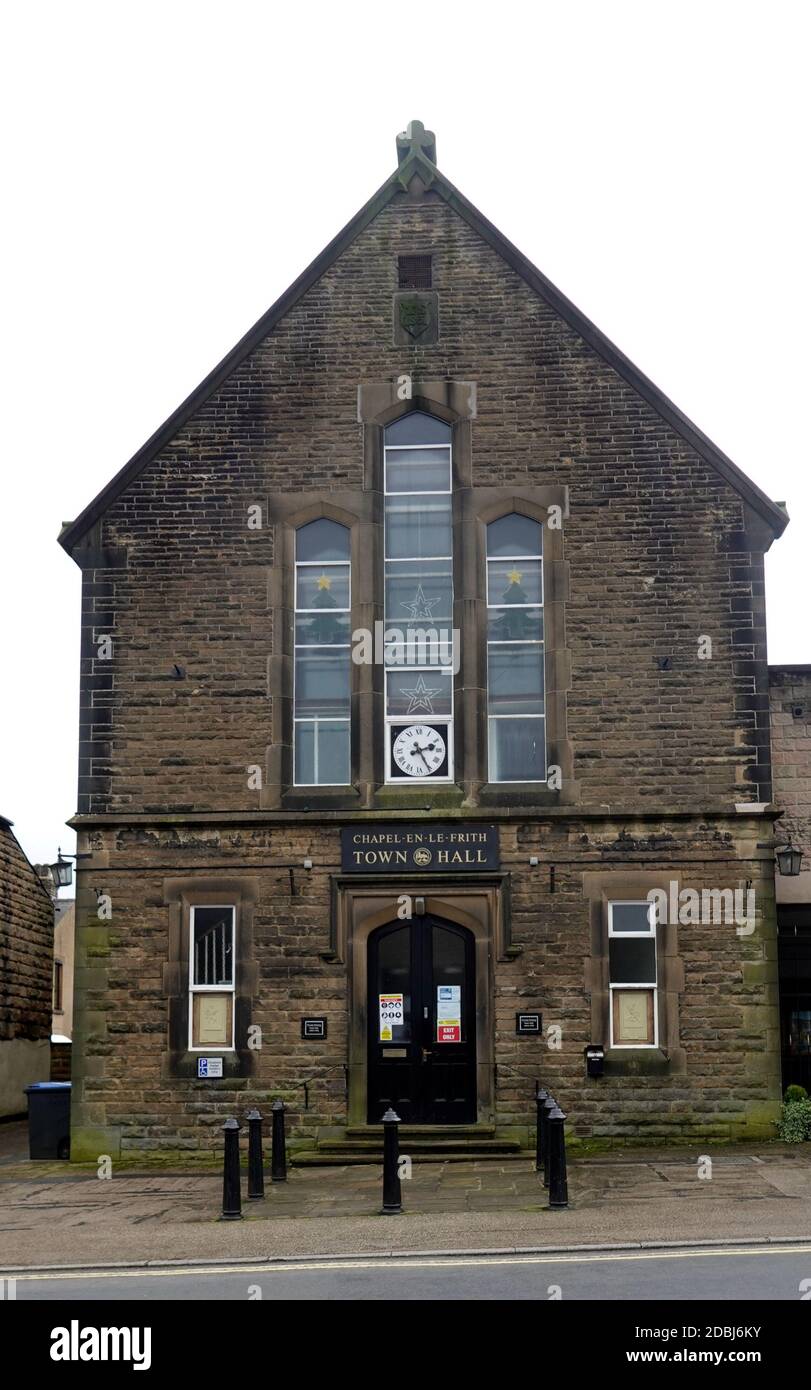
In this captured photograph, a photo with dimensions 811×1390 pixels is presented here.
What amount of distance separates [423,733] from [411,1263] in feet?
32.1

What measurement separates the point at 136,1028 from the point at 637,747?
7114mm

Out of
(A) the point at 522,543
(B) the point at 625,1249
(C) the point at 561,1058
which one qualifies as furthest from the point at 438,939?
(B) the point at 625,1249

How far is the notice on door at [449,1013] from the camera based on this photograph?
21.0 m

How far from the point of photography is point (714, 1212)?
15.1m

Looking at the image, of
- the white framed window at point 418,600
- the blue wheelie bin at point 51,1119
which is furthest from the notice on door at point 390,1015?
the blue wheelie bin at point 51,1119

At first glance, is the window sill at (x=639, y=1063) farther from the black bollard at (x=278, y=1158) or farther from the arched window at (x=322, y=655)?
the arched window at (x=322, y=655)

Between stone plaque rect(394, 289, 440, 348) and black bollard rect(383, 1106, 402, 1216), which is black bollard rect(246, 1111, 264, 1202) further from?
stone plaque rect(394, 289, 440, 348)

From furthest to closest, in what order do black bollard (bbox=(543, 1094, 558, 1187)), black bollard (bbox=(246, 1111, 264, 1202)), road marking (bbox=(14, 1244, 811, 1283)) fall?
black bollard (bbox=(543, 1094, 558, 1187))
black bollard (bbox=(246, 1111, 264, 1202))
road marking (bbox=(14, 1244, 811, 1283))

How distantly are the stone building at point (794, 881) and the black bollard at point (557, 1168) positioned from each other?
366 inches

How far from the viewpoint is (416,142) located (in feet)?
75.0

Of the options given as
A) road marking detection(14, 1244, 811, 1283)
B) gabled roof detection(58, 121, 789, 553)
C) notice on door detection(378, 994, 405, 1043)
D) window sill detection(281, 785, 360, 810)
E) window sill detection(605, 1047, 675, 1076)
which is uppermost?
gabled roof detection(58, 121, 789, 553)

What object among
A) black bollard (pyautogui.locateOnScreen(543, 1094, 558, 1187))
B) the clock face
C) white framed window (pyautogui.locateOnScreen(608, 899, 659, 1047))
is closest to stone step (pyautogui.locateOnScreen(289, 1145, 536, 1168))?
white framed window (pyautogui.locateOnScreen(608, 899, 659, 1047))

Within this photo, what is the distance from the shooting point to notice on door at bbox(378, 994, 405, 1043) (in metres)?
21.1

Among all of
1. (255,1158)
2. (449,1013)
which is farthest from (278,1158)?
(449,1013)
